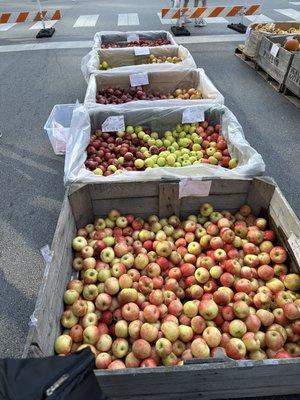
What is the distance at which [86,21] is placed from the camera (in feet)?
35.1

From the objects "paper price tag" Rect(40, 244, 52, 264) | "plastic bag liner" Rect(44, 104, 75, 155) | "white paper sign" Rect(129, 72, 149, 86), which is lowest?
"plastic bag liner" Rect(44, 104, 75, 155)

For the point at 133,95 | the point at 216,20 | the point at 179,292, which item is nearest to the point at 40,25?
the point at 216,20

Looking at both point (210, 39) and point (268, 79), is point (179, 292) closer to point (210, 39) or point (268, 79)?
point (268, 79)

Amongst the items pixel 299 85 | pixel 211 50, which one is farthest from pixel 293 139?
pixel 211 50

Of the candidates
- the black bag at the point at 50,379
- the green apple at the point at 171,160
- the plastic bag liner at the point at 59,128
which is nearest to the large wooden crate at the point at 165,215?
the black bag at the point at 50,379

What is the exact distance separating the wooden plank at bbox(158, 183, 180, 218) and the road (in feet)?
4.17

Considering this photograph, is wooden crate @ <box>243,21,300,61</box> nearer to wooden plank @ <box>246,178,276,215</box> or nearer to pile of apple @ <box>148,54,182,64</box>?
pile of apple @ <box>148,54,182,64</box>

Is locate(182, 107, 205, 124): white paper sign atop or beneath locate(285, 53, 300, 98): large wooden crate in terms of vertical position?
atop

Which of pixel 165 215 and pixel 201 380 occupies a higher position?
pixel 201 380

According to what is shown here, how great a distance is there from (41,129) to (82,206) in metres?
2.90

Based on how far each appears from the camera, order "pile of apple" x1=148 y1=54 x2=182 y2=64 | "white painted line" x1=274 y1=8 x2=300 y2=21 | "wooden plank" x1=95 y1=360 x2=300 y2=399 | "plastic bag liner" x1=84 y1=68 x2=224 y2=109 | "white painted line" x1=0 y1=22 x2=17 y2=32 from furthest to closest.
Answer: "white painted line" x1=0 y1=22 x2=17 y2=32
"white painted line" x1=274 y1=8 x2=300 y2=21
"pile of apple" x1=148 y1=54 x2=182 y2=64
"plastic bag liner" x1=84 y1=68 x2=224 y2=109
"wooden plank" x1=95 y1=360 x2=300 y2=399

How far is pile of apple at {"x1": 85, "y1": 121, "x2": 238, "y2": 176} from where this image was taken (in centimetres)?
291

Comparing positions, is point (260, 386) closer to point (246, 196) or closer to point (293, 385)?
point (293, 385)

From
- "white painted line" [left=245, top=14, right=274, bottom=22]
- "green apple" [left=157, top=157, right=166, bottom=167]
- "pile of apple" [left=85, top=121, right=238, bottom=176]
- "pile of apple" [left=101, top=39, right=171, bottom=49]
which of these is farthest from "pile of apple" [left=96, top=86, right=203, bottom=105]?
"white painted line" [left=245, top=14, right=274, bottom=22]
